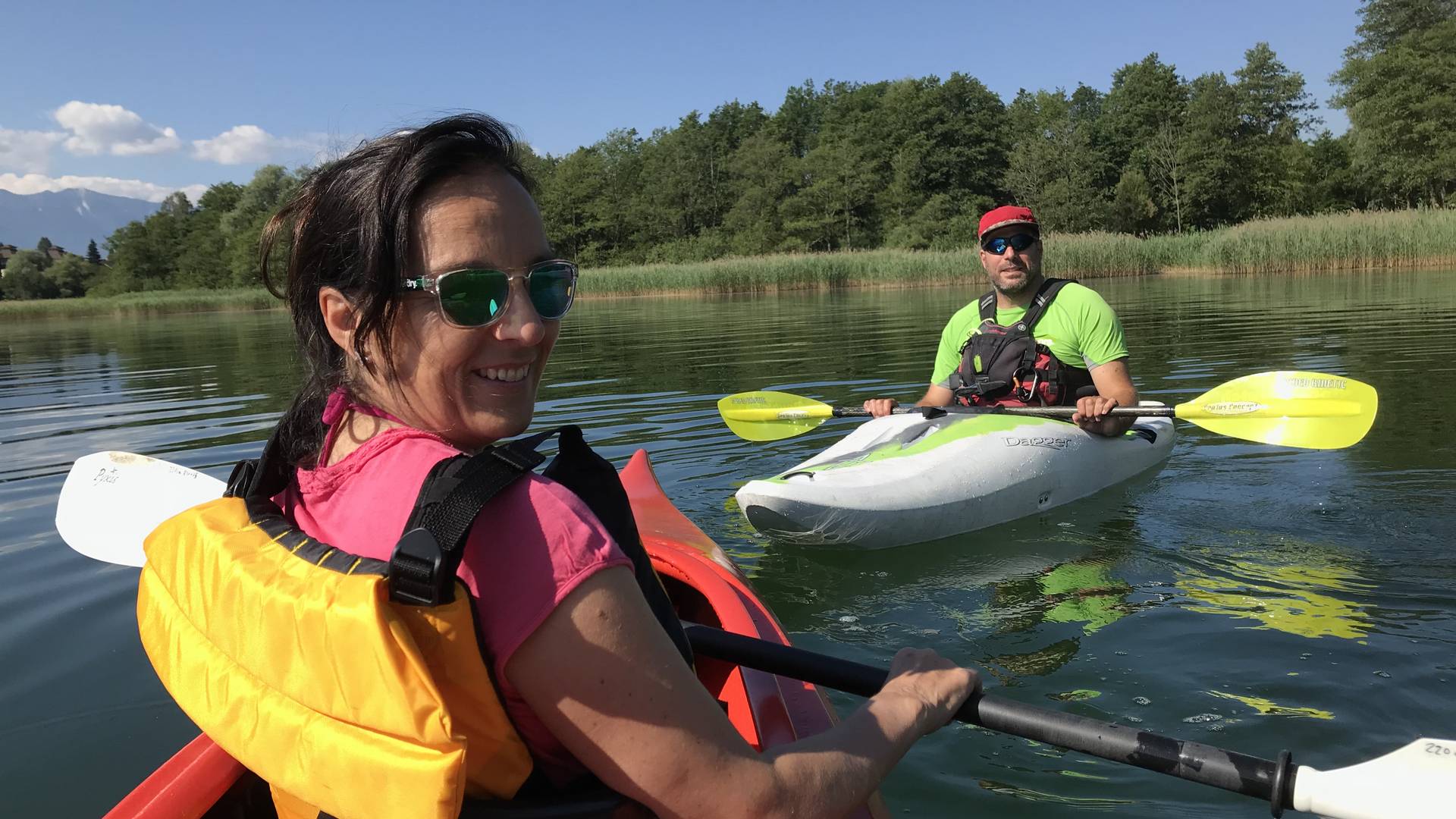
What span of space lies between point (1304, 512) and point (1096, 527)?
929 mm

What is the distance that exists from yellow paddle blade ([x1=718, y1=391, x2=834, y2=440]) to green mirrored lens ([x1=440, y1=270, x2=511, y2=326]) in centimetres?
445

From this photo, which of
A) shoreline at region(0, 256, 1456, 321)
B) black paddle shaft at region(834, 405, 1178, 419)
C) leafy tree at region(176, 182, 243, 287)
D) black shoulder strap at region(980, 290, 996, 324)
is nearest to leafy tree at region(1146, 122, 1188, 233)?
shoreline at region(0, 256, 1456, 321)

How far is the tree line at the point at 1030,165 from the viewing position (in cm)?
4012

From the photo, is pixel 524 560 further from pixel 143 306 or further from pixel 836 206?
pixel 836 206

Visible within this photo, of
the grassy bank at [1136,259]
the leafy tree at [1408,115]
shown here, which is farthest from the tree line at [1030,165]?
the grassy bank at [1136,259]

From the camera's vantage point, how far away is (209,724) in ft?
4.55

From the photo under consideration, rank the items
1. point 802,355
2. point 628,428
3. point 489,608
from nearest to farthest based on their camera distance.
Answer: point 489,608 < point 628,428 < point 802,355

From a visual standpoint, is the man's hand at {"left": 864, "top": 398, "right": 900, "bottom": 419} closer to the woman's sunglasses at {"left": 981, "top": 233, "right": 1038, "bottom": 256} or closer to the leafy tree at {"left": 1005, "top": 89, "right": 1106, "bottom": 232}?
the woman's sunglasses at {"left": 981, "top": 233, "right": 1038, "bottom": 256}

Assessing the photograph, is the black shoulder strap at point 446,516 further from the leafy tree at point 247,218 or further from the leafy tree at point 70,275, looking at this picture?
the leafy tree at point 70,275

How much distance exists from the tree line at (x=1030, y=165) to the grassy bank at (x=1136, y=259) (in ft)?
26.4

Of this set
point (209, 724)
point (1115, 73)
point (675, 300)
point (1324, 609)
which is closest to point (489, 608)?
point (209, 724)

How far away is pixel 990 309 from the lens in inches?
217

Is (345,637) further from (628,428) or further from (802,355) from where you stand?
(802,355)

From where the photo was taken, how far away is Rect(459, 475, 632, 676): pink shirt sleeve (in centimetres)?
113
